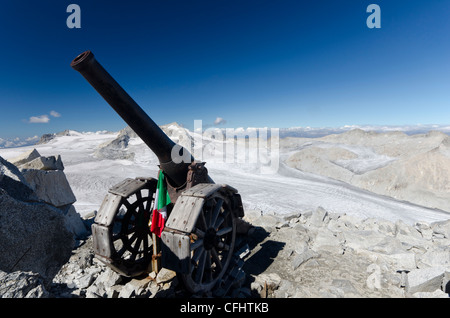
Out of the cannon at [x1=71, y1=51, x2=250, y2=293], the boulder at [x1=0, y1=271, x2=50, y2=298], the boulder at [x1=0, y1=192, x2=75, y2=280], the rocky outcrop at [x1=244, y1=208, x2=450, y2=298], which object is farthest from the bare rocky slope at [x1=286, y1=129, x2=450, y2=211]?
the boulder at [x1=0, y1=271, x2=50, y2=298]

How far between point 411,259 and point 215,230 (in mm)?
4245

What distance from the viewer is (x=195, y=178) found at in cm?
429

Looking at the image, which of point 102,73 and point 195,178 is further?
point 195,178

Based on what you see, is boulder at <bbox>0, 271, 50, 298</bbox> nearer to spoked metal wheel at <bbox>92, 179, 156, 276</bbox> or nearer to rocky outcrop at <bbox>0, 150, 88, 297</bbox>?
rocky outcrop at <bbox>0, 150, 88, 297</bbox>

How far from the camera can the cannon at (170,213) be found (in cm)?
326

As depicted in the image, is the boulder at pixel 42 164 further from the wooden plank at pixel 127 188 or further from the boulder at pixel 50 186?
the wooden plank at pixel 127 188

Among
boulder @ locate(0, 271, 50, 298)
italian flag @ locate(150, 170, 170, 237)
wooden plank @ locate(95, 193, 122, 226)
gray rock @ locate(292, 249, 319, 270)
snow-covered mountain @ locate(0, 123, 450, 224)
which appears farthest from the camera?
snow-covered mountain @ locate(0, 123, 450, 224)

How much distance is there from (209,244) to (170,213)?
889 mm

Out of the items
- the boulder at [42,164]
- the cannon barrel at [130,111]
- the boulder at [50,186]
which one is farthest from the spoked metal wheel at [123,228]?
the boulder at [42,164]

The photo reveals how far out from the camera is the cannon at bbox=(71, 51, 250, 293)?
326 centimetres

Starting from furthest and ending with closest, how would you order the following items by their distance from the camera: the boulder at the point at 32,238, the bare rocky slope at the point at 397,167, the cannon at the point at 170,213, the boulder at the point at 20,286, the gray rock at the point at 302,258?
the bare rocky slope at the point at 397,167, the gray rock at the point at 302,258, the cannon at the point at 170,213, the boulder at the point at 32,238, the boulder at the point at 20,286

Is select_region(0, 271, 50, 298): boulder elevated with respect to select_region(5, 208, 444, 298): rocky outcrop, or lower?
elevated
